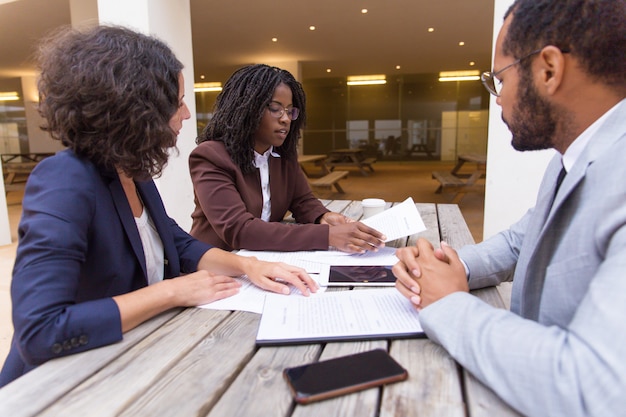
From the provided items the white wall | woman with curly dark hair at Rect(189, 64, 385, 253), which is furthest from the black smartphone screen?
the white wall

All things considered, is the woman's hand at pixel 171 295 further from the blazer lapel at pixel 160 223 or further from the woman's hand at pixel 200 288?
the blazer lapel at pixel 160 223

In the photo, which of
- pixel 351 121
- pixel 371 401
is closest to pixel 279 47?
pixel 351 121

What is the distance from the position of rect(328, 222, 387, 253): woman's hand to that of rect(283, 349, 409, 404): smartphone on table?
0.67m

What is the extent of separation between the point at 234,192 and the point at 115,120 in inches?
27.2

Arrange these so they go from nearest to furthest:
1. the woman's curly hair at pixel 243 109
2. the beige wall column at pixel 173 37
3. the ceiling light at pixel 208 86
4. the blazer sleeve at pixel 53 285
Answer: the blazer sleeve at pixel 53 285
the woman's curly hair at pixel 243 109
the beige wall column at pixel 173 37
the ceiling light at pixel 208 86

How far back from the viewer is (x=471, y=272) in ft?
3.59

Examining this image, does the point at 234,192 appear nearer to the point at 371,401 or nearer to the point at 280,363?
the point at 280,363

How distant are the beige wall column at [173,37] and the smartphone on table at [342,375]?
3.41 meters

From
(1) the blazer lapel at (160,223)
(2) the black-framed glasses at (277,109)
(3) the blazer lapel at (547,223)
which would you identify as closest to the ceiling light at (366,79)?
(2) the black-framed glasses at (277,109)

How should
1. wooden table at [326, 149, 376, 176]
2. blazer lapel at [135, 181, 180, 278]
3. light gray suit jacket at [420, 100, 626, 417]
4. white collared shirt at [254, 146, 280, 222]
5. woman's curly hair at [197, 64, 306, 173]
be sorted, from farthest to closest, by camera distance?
wooden table at [326, 149, 376, 176] → white collared shirt at [254, 146, 280, 222] → woman's curly hair at [197, 64, 306, 173] → blazer lapel at [135, 181, 180, 278] → light gray suit jacket at [420, 100, 626, 417]

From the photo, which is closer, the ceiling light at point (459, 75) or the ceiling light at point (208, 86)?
the ceiling light at point (459, 75)

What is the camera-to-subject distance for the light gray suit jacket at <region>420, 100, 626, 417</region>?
Result: 1.77 ft

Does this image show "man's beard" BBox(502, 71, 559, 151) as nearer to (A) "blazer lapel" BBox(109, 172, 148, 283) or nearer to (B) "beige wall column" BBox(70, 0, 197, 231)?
(A) "blazer lapel" BBox(109, 172, 148, 283)

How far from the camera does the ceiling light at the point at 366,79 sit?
44.9 ft
